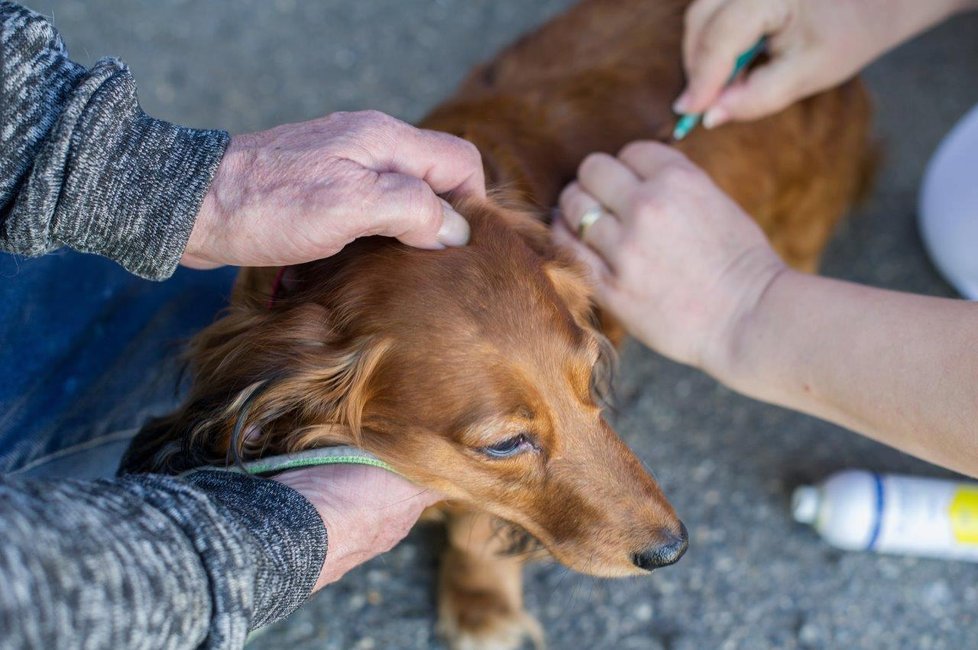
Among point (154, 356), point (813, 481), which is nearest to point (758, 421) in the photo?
point (813, 481)

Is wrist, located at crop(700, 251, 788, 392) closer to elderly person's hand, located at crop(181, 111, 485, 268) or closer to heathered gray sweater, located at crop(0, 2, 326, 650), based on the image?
elderly person's hand, located at crop(181, 111, 485, 268)

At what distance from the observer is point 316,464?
5.02 ft

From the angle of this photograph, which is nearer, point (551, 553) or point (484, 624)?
point (551, 553)

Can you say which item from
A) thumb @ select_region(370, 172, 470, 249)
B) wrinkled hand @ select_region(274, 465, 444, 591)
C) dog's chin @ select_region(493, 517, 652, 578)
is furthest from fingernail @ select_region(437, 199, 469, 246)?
dog's chin @ select_region(493, 517, 652, 578)

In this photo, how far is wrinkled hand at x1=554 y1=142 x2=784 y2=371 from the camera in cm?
178

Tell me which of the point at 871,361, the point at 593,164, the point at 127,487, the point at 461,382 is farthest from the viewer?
the point at 593,164

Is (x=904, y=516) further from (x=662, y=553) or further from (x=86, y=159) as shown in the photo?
(x=86, y=159)

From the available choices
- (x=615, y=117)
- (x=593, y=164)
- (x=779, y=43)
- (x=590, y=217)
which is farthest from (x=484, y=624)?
(x=779, y=43)

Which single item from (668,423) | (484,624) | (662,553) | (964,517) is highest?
(662,553)

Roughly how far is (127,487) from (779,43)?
165 cm

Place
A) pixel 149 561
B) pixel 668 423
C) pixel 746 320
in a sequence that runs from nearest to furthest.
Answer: pixel 149 561
pixel 746 320
pixel 668 423

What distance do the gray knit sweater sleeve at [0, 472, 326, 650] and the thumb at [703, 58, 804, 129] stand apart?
1336mm

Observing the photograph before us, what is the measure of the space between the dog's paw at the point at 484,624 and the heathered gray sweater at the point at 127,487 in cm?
93

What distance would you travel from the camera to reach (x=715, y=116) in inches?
80.4
